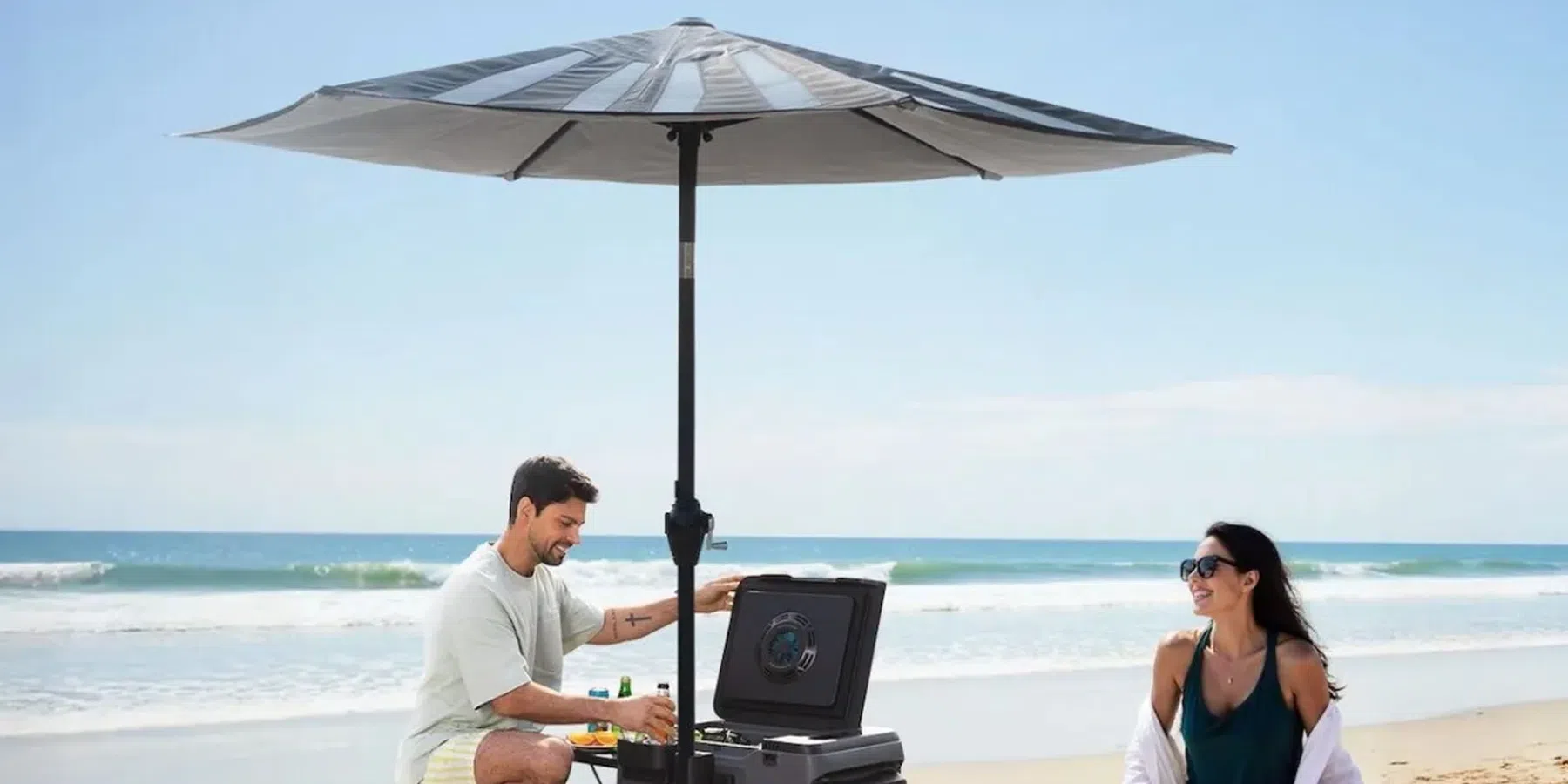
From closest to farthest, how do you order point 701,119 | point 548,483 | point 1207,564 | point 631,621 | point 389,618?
point 701,119 → point 1207,564 → point 548,483 → point 631,621 → point 389,618

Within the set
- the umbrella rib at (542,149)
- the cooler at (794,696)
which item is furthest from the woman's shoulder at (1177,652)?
the umbrella rib at (542,149)

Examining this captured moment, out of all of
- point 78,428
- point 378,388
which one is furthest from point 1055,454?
point 78,428

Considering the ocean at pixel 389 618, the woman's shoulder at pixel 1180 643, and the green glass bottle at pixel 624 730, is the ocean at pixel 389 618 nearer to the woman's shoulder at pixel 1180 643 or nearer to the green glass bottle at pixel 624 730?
the green glass bottle at pixel 624 730

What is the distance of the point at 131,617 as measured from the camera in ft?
55.8

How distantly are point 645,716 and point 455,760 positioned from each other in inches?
18.6

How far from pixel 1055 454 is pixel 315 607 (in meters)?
19.6

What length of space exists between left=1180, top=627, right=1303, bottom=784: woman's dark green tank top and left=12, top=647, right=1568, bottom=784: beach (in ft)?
12.8

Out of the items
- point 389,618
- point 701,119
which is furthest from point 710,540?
point 389,618

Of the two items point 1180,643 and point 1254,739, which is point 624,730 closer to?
point 1180,643

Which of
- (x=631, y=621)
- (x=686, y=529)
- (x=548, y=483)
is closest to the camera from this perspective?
(x=686, y=529)

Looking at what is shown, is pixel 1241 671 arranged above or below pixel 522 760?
above

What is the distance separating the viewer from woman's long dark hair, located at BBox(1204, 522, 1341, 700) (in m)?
3.81

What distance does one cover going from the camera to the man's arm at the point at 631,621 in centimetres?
448

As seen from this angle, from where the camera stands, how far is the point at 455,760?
3934 mm
